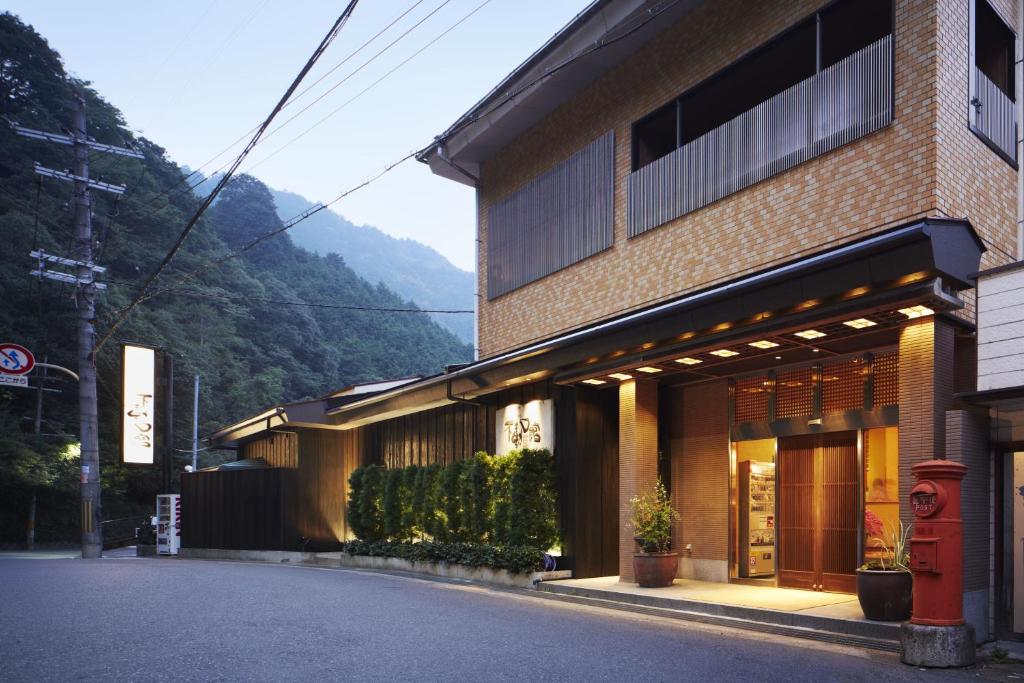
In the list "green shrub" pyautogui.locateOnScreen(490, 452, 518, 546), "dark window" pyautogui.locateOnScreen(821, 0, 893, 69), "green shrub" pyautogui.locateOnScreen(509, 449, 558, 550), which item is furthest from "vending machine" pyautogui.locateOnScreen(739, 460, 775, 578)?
"dark window" pyautogui.locateOnScreen(821, 0, 893, 69)

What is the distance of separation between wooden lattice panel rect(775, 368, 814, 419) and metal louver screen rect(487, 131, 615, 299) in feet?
15.6

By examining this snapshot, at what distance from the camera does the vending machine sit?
48.2 feet

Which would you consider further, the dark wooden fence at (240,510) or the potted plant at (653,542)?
the dark wooden fence at (240,510)

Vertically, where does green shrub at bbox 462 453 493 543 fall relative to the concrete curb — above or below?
above

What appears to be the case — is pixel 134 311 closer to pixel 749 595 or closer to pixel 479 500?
pixel 479 500

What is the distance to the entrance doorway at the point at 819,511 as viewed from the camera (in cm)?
1299

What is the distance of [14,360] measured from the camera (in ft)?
91.0

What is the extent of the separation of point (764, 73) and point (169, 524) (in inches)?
950

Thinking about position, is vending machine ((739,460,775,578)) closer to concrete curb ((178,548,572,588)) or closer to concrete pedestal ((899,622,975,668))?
concrete curb ((178,548,572,588))

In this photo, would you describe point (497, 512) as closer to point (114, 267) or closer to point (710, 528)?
point (710, 528)

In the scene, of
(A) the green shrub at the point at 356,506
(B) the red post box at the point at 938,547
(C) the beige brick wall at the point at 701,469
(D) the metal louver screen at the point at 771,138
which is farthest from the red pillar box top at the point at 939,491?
(A) the green shrub at the point at 356,506

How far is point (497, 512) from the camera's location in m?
17.1

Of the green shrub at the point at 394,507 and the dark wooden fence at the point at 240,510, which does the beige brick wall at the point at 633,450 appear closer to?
the green shrub at the point at 394,507

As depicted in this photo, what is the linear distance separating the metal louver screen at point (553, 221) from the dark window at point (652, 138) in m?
0.67
